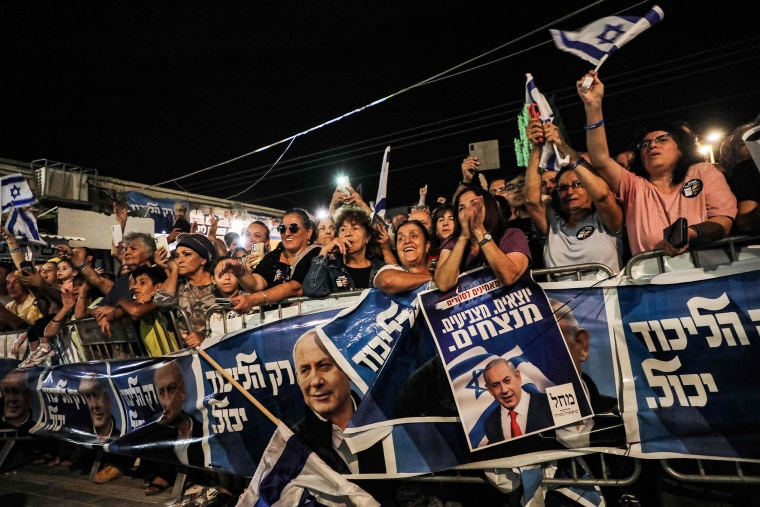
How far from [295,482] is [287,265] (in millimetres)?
2131

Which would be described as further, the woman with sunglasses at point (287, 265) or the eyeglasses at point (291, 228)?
the eyeglasses at point (291, 228)

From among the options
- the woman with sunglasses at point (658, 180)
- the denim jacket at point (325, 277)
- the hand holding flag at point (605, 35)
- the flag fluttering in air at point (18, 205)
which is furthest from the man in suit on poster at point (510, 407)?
the flag fluttering in air at point (18, 205)

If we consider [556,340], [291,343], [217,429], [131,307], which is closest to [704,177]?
[556,340]

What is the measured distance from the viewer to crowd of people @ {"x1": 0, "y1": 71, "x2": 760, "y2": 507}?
2744 mm

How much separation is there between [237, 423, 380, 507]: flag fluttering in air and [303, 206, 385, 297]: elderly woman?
113 centimetres

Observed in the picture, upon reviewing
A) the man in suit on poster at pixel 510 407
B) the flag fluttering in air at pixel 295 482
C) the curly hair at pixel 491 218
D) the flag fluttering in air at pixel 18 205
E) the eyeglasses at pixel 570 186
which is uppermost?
the flag fluttering in air at pixel 18 205

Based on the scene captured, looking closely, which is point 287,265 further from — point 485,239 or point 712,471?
point 712,471

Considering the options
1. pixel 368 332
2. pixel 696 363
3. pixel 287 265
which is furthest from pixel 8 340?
pixel 696 363

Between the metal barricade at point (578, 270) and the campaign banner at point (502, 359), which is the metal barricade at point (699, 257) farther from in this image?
the campaign banner at point (502, 359)

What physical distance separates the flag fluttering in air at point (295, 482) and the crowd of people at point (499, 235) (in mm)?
141

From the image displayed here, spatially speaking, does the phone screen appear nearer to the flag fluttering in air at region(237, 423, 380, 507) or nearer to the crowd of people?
the crowd of people

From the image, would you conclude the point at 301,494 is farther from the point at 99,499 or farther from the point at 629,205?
the point at 629,205

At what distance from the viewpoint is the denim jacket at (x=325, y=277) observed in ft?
11.4

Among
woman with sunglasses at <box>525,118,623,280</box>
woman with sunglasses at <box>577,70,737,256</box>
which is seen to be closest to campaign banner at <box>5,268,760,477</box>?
woman with sunglasses at <box>525,118,623,280</box>
